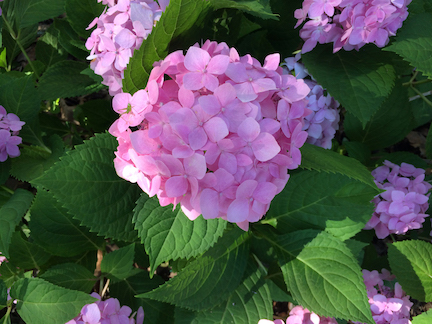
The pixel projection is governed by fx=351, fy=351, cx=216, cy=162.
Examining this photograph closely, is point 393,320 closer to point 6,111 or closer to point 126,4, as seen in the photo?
point 126,4

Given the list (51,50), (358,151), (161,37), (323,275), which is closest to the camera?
(161,37)

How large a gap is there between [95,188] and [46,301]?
1.57ft

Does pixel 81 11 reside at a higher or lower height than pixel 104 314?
higher

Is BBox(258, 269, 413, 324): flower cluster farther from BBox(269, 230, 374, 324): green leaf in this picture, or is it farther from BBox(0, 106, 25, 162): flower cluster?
BBox(0, 106, 25, 162): flower cluster

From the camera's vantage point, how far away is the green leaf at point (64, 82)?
5.91ft

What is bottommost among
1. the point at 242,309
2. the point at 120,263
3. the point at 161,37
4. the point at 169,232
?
the point at 242,309

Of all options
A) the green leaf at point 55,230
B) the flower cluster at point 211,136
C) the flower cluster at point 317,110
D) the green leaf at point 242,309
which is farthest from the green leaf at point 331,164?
the green leaf at point 55,230

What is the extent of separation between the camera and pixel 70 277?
1598 mm

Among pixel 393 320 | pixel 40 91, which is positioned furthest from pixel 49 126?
pixel 393 320

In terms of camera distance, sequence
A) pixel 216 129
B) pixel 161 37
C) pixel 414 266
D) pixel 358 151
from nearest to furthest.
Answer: pixel 216 129, pixel 161 37, pixel 414 266, pixel 358 151

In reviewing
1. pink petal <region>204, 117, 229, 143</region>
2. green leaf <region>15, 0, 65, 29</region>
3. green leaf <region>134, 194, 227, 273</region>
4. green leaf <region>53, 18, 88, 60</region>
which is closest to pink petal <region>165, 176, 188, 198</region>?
pink petal <region>204, 117, 229, 143</region>

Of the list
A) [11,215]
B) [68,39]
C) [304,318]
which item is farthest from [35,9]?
[304,318]

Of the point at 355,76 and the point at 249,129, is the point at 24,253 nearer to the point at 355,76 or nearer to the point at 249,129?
the point at 249,129

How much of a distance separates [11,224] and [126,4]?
3.20 feet
